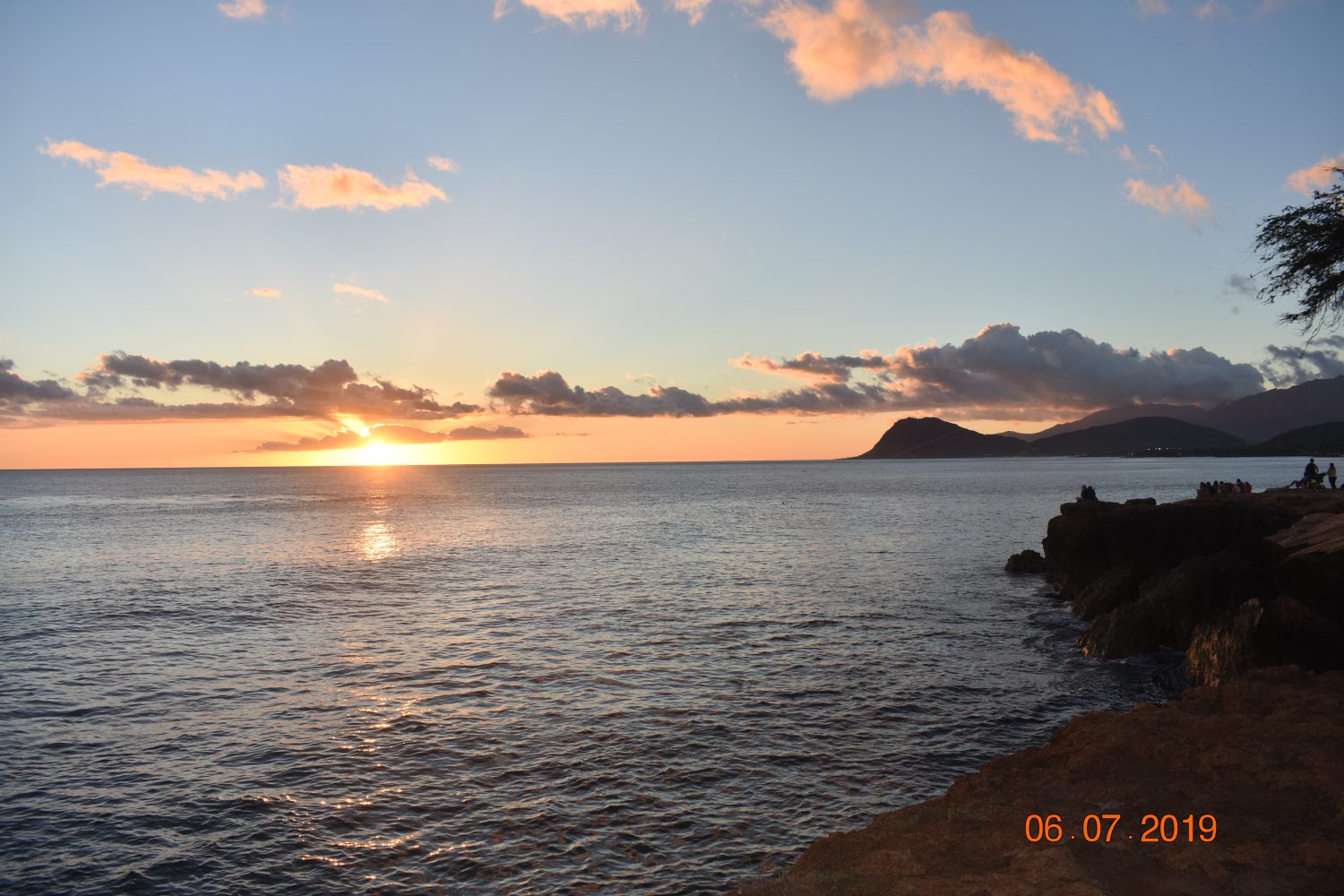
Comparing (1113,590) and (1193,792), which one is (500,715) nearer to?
(1193,792)

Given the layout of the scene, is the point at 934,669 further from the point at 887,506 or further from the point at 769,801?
the point at 887,506

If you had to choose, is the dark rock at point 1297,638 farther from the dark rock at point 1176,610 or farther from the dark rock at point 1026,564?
the dark rock at point 1026,564

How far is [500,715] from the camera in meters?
22.7

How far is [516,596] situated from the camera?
143ft

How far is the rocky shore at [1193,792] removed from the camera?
10.7m

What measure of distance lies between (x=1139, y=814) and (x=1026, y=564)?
41.5 metres

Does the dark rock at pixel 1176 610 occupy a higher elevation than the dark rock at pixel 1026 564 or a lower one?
higher

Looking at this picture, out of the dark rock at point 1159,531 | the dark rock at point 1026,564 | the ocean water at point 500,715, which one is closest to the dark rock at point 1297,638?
the ocean water at point 500,715

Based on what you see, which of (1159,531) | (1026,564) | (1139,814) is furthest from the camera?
(1026,564)
